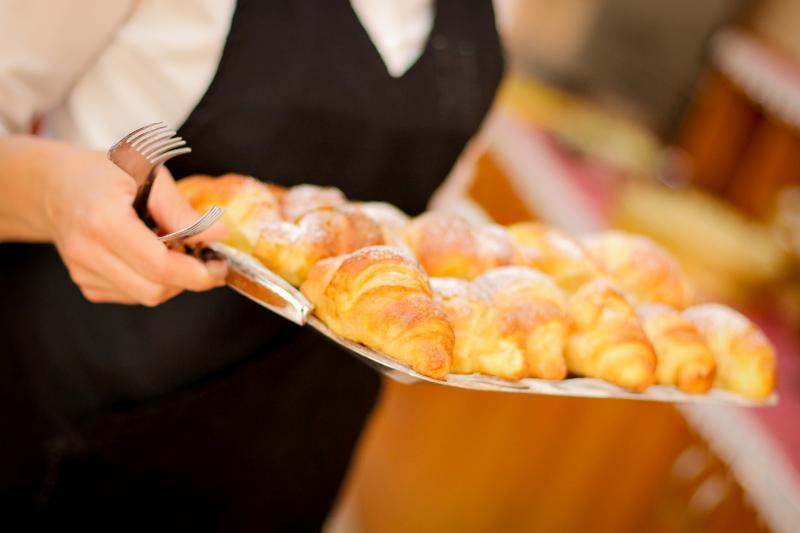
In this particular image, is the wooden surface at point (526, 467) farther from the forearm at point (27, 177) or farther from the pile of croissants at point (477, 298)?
the forearm at point (27, 177)

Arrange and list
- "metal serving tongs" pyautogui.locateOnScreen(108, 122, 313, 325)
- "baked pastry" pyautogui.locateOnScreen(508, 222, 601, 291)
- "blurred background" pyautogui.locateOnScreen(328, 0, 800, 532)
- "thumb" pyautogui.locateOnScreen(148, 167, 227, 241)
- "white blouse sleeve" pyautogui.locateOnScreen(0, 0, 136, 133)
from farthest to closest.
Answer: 1. "blurred background" pyautogui.locateOnScreen(328, 0, 800, 532)
2. "baked pastry" pyautogui.locateOnScreen(508, 222, 601, 291)
3. "white blouse sleeve" pyautogui.locateOnScreen(0, 0, 136, 133)
4. "thumb" pyautogui.locateOnScreen(148, 167, 227, 241)
5. "metal serving tongs" pyautogui.locateOnScreen(108, 122, 313, 325)

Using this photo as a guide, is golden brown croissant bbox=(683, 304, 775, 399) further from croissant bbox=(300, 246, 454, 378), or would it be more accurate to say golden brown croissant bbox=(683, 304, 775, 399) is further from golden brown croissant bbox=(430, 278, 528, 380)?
croissant bbox=(300, 246, 454, 378)

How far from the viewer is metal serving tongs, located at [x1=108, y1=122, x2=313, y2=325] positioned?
0.68 meters

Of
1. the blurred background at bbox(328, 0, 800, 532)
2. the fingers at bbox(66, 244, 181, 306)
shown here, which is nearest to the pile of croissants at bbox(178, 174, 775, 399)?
the fingers at bbox(66, 244, 181, 306)

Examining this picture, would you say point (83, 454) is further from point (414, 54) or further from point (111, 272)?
point (414, 54)

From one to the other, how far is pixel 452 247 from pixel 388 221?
3.5 inches

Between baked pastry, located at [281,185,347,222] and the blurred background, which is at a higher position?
baked pastry, located at [281,185,347,222]

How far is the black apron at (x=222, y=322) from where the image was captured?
1030 mm

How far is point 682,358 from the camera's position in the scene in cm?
93

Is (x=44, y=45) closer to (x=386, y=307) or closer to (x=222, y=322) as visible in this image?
(x=222, y=322)

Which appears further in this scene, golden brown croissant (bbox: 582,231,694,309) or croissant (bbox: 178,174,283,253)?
golden brown croissant (bbox: 582,231,694,309)

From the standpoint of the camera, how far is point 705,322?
3.38 feet

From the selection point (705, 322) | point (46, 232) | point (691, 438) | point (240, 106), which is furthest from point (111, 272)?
point (691, 438)

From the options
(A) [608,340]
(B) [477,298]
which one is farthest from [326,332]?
(A) [608,340]
